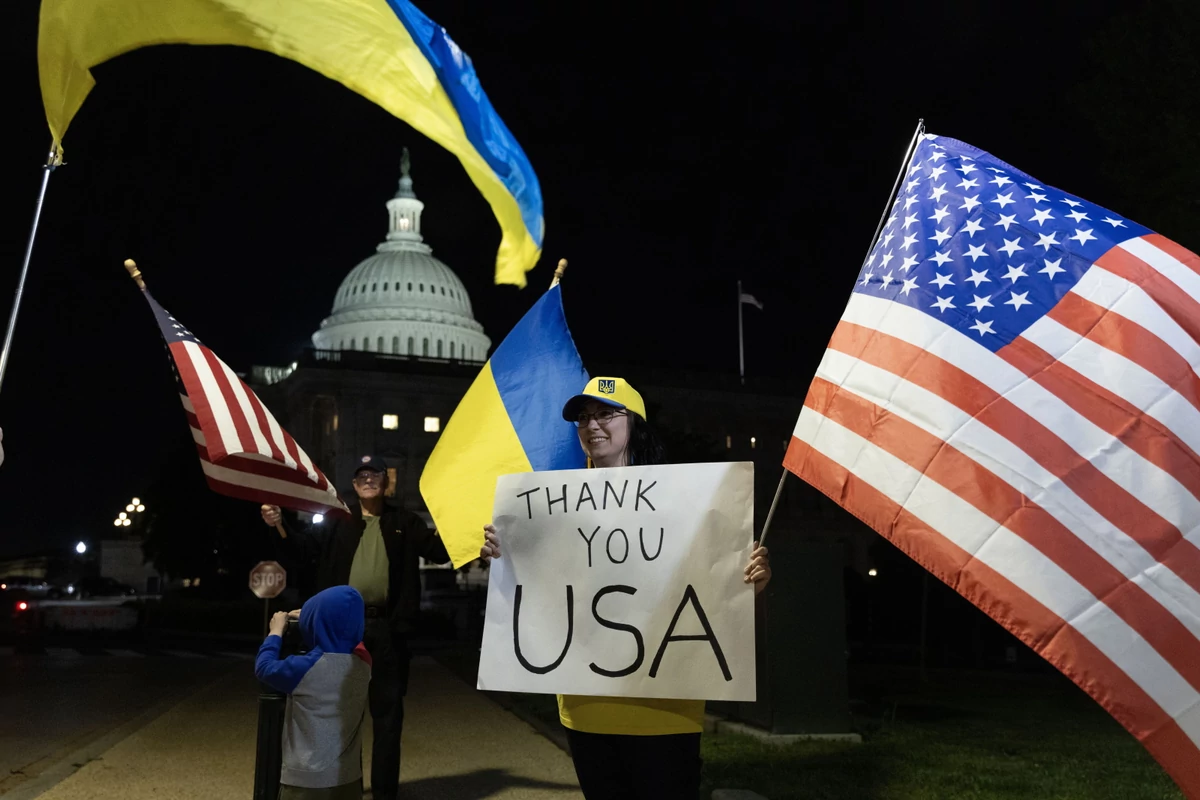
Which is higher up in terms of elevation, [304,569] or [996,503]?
[996,503]

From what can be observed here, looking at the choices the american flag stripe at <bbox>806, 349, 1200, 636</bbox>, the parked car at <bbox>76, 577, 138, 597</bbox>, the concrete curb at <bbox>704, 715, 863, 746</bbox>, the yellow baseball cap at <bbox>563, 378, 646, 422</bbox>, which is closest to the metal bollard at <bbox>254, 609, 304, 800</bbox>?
the yellow baseball cap at <bbox>563, 378, 646, 422</bbox>

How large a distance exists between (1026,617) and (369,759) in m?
6.44

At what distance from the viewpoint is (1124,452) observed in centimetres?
345

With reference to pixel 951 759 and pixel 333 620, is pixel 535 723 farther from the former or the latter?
pixel 333 620

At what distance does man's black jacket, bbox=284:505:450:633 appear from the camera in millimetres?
6141

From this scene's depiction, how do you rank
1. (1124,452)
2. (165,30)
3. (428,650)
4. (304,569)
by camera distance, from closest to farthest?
(1124,452), (165,30), (304,569), (428,650)

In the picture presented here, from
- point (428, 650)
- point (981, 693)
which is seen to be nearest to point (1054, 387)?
point (981, 693)

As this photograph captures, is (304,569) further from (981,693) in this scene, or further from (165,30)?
(981,693)

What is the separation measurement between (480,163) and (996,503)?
214 centimetres

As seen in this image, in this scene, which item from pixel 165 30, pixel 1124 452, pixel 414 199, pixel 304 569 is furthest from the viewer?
pixel 414 199

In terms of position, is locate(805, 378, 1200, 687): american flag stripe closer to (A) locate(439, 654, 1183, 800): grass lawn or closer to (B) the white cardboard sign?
(B) the white cardboard sign

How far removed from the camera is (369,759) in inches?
341

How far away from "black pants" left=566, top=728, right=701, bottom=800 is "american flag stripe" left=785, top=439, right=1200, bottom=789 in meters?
0.92

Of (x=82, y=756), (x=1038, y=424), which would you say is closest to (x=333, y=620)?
A: (x=1038, y=424)
